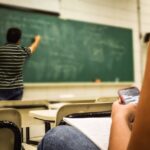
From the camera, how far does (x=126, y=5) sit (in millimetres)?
5281

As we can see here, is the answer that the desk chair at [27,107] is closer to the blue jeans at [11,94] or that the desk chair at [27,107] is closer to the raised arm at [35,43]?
the blue jeans at [11,94]

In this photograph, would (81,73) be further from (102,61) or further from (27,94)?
(27,94)

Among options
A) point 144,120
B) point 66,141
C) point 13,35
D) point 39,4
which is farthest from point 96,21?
point 144,120

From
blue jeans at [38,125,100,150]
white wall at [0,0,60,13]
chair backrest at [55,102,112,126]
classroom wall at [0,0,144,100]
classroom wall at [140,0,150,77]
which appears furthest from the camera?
classroom wall at [140,0,150,77]

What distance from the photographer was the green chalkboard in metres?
4.04

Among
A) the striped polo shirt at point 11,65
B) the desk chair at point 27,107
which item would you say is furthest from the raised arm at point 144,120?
the striped polo shirt at point 11,65

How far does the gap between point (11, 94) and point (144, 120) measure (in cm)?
340

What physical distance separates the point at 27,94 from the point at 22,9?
1.25 meters

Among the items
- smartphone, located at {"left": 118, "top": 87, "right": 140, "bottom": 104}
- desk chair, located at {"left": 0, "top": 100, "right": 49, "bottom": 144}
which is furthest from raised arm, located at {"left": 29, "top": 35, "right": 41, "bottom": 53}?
smartphone, located at {"left": 118, "top": 87, "right": 140, "bottom": 104}

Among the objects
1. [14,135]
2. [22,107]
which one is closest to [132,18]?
[22,107]

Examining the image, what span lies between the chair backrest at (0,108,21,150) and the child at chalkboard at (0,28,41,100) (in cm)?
221

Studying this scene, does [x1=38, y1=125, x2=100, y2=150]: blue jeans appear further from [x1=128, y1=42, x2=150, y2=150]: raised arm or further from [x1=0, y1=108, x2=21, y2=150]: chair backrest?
[x1=0, y1=108, x2=21, y2=150]: chair backrest

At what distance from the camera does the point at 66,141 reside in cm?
77

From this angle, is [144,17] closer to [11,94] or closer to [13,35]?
[13,35]
